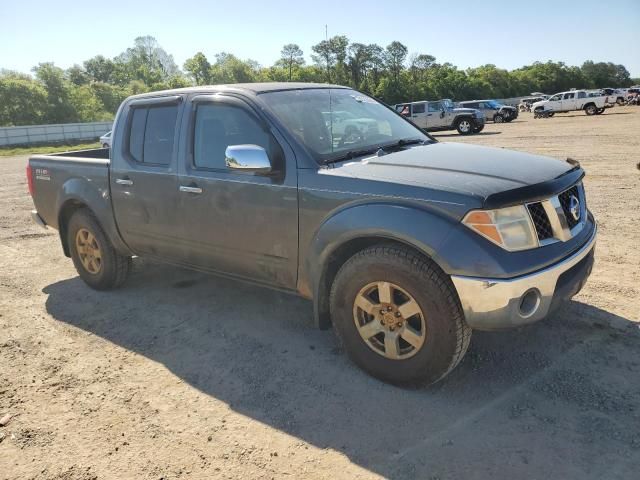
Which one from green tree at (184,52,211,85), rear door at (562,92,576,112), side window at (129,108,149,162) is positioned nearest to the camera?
side window at (129,108,149,162)

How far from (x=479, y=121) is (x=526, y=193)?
23.5 metres

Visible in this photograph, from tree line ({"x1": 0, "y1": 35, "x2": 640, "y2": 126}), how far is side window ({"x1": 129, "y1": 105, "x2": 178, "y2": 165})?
43.9m

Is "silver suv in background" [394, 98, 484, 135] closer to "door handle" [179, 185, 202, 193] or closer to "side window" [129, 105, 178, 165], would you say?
"side window" [129, 105, 178, 165]

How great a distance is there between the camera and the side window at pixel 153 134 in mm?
4230

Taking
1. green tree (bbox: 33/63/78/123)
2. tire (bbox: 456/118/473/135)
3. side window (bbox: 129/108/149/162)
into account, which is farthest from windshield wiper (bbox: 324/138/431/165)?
green tree (bbox: 33/63/78/123)

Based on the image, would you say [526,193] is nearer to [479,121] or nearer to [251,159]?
[251,159]

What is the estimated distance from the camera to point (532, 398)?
2949 millimetres

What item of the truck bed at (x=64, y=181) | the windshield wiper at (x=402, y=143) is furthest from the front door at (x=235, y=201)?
the truck bed at (x=64, y=181)

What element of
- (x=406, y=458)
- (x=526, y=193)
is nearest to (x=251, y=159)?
(x=526, y=193)

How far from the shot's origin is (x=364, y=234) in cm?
306

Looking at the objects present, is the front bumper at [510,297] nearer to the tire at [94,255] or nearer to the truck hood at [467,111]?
the tire at [94,255]

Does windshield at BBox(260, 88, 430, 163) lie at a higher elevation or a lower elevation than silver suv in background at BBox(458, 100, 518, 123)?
higher

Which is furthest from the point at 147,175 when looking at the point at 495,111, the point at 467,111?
the point at 495,111

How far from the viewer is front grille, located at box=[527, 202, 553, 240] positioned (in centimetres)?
285
